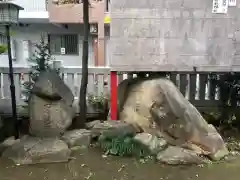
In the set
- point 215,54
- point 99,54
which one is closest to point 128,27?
point 215,54

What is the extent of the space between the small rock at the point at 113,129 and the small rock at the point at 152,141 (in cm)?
23

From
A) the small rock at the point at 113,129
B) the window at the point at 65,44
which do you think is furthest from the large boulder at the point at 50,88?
the window at the point at 65,44

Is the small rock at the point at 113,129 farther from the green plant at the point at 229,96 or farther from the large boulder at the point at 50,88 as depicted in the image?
the green plant at the point at 229,96

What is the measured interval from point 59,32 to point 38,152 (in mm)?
10609

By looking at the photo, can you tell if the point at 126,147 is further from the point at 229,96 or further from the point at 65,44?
the point at 65,44

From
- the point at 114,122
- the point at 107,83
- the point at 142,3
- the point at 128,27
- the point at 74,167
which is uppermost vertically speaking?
the point at 142,3

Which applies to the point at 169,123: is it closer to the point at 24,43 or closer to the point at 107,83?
the point at 107,83

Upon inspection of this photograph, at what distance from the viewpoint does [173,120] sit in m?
5.07

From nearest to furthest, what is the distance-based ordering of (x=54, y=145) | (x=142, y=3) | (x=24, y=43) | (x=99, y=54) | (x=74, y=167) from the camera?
(x=74, y=167)
(x=54, y=145)
(x=142, y=3)
(x=99, y=54)
(x=24, y=43)

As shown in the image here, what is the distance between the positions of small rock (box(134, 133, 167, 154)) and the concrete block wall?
3.85 feet

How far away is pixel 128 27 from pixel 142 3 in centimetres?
46

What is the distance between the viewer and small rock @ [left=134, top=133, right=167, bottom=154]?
4.91m

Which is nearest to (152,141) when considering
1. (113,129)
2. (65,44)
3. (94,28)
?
(113,129)

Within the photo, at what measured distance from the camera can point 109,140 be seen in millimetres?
5129
